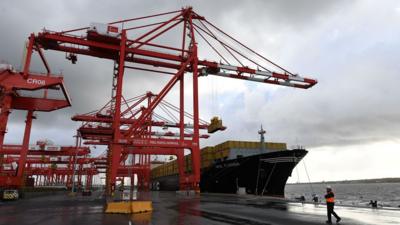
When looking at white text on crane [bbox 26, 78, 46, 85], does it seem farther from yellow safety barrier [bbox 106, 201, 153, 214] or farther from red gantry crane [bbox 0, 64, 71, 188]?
yellow safety barrier [bbox 106, 201, 153, 214]

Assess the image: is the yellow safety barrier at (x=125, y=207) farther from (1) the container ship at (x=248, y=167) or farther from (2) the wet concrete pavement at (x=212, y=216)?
(1) the container ship at (x=248, y=167)

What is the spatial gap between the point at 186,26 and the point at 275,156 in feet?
63.8

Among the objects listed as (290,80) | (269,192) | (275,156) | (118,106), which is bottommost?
(269,192)

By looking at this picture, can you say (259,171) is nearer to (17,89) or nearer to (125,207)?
(125,207)

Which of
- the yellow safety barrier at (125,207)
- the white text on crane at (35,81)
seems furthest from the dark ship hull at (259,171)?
the white text on crane at (35,81)

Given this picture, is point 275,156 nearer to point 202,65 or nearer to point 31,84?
point 202,65

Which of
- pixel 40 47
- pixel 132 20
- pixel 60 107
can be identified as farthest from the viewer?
pixel 60 107

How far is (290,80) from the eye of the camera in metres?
38.4

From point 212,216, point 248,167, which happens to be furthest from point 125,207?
point 248,167

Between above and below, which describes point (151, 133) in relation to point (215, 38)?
below

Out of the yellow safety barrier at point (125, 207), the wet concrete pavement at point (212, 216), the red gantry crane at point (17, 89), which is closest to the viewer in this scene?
the wet concrete pavement at point (212, 216)

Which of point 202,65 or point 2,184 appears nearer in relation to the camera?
point 2,184

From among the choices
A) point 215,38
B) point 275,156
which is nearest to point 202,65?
point 215,38

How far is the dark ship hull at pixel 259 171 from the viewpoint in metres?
30.9
